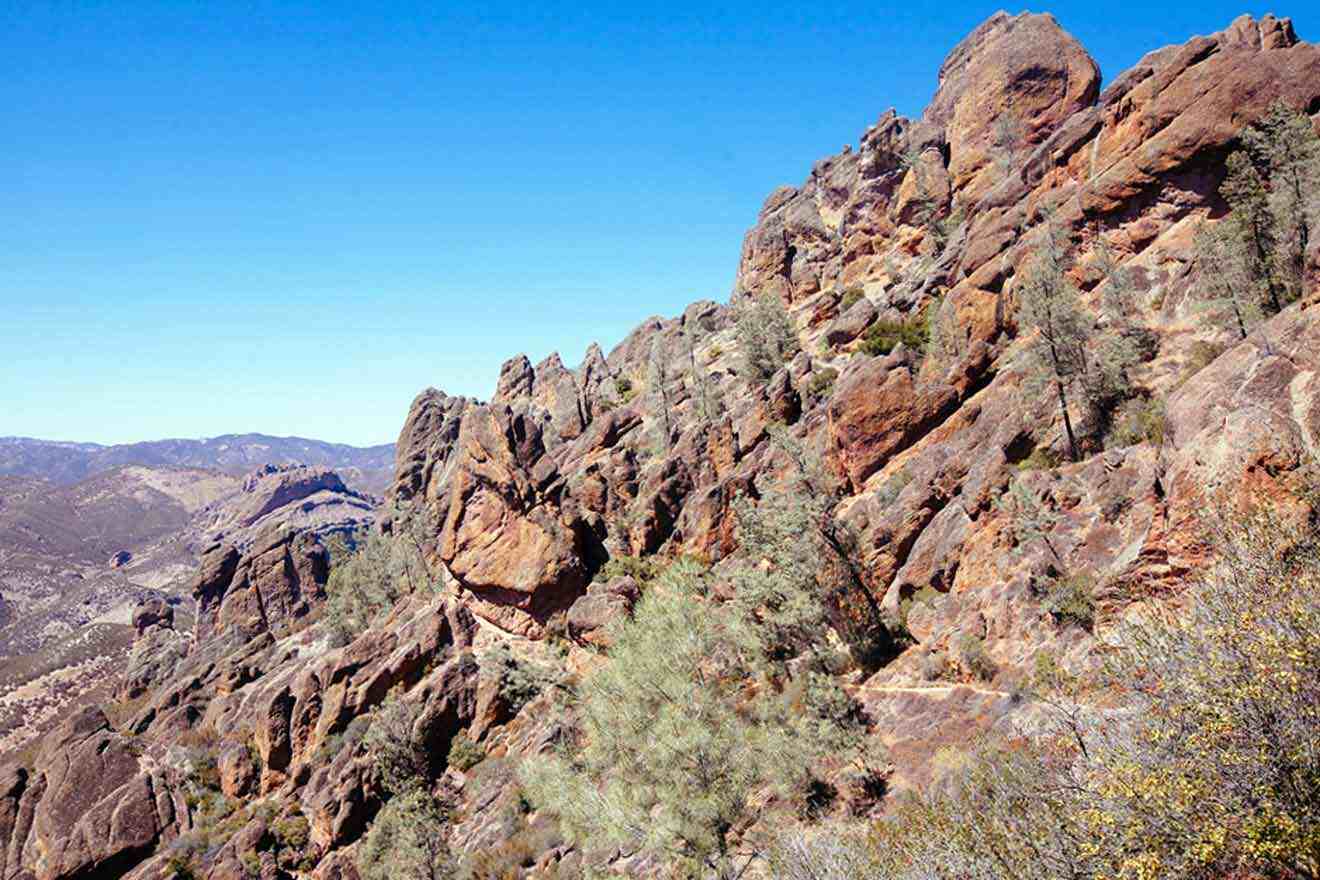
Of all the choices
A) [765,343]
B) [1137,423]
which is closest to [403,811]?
[1137,423]

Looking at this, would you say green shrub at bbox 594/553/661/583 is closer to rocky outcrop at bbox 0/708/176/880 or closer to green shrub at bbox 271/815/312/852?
green shrub at bbox 271/815/312/852

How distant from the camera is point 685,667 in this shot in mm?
27328

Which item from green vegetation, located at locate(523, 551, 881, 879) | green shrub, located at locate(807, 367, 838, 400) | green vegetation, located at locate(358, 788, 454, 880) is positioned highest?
green shrub, located at locate(807, 367, 838, 400)

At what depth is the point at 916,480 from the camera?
37.3m

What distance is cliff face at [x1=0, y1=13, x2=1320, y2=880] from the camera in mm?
23730

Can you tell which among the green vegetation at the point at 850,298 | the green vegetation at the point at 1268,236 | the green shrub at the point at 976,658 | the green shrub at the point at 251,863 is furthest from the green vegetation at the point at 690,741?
the green vegetation at the point at 850,298

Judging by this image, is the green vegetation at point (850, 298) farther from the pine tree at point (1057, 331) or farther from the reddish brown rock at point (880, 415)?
the pine tree at point (1057, 331)

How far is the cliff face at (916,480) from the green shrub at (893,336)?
130cm

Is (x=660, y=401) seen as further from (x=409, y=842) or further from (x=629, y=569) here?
(x=409, y=842)

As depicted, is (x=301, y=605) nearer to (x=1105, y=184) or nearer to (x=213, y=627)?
(x=213, y=627)

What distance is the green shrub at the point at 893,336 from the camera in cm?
5333

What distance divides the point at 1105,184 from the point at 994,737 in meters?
42.0

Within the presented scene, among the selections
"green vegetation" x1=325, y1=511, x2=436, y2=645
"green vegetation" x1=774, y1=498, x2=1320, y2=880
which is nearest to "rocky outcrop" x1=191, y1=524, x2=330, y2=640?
"green vegetation" x1=325, y1=511, x2=436, y2=645

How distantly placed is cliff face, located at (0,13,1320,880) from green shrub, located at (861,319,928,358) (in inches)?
51.3
